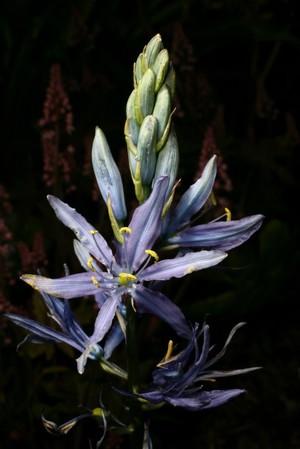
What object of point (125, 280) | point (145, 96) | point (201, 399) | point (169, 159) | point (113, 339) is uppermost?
point (145, 96)

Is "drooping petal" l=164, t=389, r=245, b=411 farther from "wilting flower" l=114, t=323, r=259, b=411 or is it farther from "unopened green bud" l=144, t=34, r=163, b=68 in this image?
"unopened green bud" l=144, t=34, r=163, b=68

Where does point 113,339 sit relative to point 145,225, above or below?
below

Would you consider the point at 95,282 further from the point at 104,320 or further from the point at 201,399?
the point at 201,399

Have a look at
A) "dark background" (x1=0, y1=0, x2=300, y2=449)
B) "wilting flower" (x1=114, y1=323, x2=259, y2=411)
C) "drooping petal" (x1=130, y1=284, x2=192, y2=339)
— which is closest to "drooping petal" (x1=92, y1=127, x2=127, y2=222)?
"drooping petal" (x1=130, y1=284, x2=192, y2=339)

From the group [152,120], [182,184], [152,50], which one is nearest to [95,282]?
[152,120]

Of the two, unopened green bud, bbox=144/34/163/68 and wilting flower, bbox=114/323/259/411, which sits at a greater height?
unopened green bud, bbox=144/34/163/68

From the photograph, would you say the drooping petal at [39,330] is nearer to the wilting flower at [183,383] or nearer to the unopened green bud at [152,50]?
the wilting flower at [183,383]
